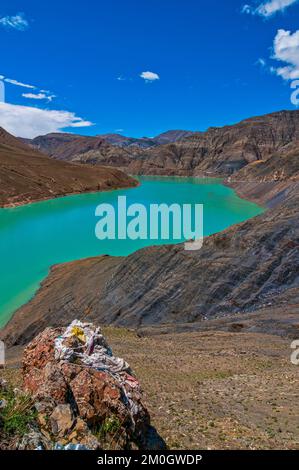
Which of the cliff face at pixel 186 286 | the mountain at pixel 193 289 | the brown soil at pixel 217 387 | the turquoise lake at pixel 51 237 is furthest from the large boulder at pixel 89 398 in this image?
the turquoise lake at pixel 51 237

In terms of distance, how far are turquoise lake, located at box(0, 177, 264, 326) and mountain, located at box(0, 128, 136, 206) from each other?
7848 mm

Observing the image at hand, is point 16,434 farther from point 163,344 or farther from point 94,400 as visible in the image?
point 163,344

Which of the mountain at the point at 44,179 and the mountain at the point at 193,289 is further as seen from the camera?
the mountain at the point at 44,179

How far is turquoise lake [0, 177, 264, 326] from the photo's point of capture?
143 ft

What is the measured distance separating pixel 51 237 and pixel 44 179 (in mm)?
78953

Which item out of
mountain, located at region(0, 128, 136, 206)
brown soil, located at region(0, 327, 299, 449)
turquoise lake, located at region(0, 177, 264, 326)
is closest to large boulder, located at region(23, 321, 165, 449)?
brown soil, located at region(0, 327, 299, 449)

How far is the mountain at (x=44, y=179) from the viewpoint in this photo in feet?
398

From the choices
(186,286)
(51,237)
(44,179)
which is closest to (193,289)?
(186,286)

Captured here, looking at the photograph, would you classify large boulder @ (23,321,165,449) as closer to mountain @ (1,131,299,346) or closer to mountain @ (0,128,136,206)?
mountain @ (1,131,299,346)

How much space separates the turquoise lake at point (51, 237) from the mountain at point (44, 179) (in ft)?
25.7

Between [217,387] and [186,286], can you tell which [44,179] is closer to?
[186,286]

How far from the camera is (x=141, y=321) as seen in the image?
1165 inches

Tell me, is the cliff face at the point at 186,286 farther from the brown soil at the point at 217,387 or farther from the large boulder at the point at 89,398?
the large boulder at the point at 89,398
